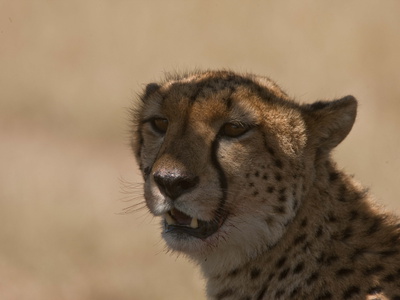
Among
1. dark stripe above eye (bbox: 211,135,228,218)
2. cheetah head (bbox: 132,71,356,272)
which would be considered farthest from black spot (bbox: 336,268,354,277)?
dark stripe above eye (bbox: 211,135,228,218)

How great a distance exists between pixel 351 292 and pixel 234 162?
61cm

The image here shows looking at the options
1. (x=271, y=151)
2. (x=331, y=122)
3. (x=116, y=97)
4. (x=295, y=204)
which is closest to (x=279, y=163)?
(x=271, y=151)

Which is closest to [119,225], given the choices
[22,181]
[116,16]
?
[22,181]

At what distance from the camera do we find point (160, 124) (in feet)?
13.9

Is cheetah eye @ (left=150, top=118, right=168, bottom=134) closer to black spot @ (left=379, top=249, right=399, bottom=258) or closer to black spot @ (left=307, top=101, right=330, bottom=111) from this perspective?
black spot @ (left=307, top=101, right=330, bottom=111)

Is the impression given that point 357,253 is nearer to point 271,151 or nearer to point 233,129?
point 271,151

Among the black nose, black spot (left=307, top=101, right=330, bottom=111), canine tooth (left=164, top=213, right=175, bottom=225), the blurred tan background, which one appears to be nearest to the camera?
the black nose

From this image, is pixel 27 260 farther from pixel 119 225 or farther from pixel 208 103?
pixel 208 103

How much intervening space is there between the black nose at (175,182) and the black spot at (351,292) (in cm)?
65

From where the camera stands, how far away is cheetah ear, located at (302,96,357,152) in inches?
164

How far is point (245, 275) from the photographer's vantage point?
13.6 feet

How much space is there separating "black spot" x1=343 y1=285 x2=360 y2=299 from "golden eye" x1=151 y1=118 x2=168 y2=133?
35.0 inches

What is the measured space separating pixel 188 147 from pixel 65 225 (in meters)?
3.93

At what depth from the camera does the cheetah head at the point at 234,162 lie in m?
3.98
